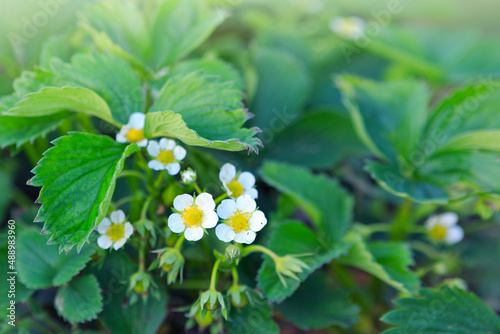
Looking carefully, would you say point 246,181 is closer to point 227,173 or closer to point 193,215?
point 227,173

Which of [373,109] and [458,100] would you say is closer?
[458,100]

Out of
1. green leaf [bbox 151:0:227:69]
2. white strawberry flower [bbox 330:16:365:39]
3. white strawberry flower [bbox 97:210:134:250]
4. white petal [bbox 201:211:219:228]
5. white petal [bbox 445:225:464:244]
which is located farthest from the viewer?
white strawberry flower [bbox 330:16:365:39]

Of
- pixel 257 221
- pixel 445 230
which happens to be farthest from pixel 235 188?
pixel 445 230

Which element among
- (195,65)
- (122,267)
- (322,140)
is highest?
(195,65)

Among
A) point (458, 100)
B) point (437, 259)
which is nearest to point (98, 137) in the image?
point (458, 100)

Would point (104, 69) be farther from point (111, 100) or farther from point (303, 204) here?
point (303, 204)

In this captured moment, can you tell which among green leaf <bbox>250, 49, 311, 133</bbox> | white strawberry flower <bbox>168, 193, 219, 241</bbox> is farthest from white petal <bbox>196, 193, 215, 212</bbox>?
green leaf <bbox>250, 49, 311, 133</bbox>

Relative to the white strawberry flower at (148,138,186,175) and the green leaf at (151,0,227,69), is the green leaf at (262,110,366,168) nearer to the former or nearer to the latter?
the green leaf at (151,0,227,69)
